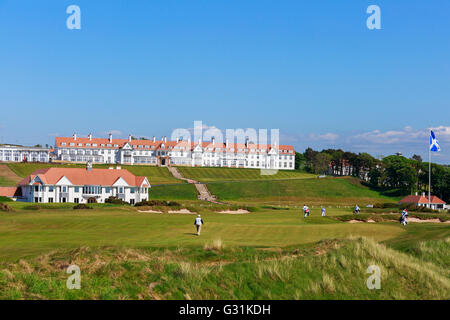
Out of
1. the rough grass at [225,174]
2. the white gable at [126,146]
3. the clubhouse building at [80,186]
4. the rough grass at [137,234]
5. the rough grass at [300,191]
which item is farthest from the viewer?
the white gable at [126,146]

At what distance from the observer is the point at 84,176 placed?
95.6 metres

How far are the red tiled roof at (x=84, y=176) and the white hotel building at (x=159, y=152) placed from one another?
83.0m

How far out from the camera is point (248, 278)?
820 inches

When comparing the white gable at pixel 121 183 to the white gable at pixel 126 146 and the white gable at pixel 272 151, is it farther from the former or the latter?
the white gable at pixel 272 151

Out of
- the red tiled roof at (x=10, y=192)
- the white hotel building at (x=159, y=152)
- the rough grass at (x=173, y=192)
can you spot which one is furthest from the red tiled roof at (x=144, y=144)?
the red tiled roof at (x=10, y=192)

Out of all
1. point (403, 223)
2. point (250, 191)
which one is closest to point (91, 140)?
point (250, 191)

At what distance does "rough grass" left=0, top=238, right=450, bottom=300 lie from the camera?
1898cm

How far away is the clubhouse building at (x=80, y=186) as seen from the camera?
91812 mm

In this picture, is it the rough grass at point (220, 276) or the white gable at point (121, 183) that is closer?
the rough grass at point (220, 276)

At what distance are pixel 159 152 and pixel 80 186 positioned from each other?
92674 mm

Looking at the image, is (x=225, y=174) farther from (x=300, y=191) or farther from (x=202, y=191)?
(x=202, y=191)

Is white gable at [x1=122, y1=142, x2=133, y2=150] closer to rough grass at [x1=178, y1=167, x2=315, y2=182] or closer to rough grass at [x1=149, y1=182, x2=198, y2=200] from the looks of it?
rough grass at [x1=178, y1=167, x2=315, y2=182]

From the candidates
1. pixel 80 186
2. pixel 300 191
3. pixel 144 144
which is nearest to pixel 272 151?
pixel 144 144

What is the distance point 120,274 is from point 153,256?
418 cm
